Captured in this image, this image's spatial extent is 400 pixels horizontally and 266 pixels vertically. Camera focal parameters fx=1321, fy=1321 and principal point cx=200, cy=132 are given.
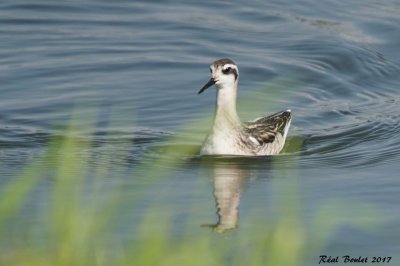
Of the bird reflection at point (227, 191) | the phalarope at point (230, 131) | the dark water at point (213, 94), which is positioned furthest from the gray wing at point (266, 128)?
the bird reflection at point (227, 191)

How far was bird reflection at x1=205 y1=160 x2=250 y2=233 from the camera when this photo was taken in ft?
43.0

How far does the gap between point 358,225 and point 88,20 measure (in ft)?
42.7

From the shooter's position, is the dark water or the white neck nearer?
the dark water

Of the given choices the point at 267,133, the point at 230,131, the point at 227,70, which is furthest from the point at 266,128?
the point at 227,70

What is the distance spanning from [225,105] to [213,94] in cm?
362

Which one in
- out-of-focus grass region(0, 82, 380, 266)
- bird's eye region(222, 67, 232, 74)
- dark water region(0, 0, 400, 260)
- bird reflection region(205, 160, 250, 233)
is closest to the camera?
out-of-focus grass region(0, 82, 380, 266)

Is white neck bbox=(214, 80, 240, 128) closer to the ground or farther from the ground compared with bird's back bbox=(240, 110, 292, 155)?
farther from the ground

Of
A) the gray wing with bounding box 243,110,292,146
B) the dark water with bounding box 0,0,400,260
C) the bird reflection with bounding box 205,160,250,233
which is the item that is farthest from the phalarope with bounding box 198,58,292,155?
the bird reflection with bounding box 205,160,250,233

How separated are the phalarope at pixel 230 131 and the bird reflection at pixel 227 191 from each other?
36cm

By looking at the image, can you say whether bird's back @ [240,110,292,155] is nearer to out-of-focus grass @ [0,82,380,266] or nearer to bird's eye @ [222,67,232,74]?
bird's eye @ [222,67,232,74]

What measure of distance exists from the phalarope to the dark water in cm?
19

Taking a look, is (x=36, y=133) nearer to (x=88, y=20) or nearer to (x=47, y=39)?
(x=47, y=39)

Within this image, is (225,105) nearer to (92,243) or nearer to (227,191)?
(227,191)

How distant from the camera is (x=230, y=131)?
1698 centimetres
